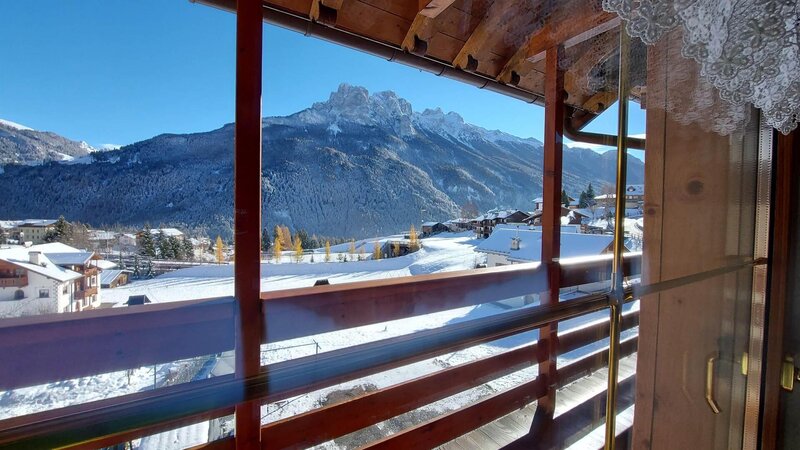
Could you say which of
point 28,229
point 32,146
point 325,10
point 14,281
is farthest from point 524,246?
point 32,146

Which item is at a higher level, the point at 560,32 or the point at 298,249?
the point at 560,32

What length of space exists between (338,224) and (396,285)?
7.74ft

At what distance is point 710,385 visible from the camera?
0.78 metres

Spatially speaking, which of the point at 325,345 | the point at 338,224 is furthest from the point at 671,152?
the point at 338,224

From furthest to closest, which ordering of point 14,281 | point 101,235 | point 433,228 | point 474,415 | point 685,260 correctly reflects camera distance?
point 433,228 < point 101,235 < point 474,415 < point 14,281 < point 685,260

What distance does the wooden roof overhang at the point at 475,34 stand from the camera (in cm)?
114

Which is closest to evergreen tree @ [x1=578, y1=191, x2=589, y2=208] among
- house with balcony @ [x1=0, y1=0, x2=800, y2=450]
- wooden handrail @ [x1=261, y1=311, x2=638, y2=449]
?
house with balcony @ [x1=0, y1=0, x2=800, y2=450]

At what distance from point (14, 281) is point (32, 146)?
126 cm

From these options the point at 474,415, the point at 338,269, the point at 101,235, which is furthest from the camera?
the point at 338,269

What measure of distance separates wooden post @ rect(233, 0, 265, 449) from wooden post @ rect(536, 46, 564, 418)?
3.98 feet

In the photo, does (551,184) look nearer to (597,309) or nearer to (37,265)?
(597,309)

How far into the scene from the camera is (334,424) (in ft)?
3.51

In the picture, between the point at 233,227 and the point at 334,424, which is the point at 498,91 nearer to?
the point at 233,227

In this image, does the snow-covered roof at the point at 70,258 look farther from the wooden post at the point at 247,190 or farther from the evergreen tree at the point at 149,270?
the wooden post at the point at 247,190
